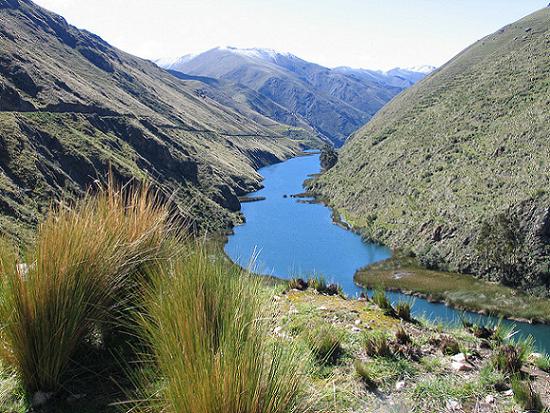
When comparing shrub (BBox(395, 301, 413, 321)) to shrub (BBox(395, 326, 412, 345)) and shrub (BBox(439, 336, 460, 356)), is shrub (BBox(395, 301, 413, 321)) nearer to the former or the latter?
shrub (BBox(395, 326, 412, 345))

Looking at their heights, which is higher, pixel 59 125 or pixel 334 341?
pixel 334 341

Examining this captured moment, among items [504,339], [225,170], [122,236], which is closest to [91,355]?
[122,236]

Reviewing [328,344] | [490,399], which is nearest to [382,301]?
[328,344]

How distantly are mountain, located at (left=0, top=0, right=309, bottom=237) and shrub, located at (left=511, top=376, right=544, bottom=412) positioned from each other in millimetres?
15466

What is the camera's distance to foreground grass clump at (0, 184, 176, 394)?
3.57 m

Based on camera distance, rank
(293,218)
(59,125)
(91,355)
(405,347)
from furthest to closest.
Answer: (293,218)
(59,125)
(405,347)
(91,355)

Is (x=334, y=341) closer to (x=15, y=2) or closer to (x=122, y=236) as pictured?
(x=122, y=236)

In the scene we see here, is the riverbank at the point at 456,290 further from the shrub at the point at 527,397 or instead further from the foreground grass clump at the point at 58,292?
the foreground grass clump at the point at 58,292

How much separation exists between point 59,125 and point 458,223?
205ft

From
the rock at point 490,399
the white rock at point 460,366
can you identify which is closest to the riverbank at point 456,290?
the white rock at point 460,366

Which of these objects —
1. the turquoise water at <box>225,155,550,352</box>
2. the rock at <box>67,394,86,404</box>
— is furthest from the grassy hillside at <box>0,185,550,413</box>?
the turquoise water at <box>225,155,550,352</box>

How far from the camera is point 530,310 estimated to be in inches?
1599

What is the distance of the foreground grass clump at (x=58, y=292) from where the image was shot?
357cm

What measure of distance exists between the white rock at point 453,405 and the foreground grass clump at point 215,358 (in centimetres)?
225
